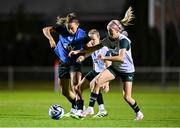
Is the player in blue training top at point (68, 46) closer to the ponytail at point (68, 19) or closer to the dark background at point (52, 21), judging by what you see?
the ponytail at point (68, 19)

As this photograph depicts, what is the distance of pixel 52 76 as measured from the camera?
136 ft

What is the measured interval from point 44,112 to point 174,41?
81.3 ft

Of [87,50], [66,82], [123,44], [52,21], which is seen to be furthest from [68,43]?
[52,21]

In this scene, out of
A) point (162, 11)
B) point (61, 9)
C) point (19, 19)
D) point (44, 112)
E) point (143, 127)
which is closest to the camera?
point (143, 127)

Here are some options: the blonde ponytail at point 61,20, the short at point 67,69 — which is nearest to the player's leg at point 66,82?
the short at point 67,69

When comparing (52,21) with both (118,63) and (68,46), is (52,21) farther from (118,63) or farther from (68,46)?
(118,63)

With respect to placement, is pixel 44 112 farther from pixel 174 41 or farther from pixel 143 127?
pixel 174 41

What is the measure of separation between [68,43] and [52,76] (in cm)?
2474

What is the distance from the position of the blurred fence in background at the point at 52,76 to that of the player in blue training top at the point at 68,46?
1703 centimetres

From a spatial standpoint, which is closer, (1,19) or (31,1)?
(1,19)

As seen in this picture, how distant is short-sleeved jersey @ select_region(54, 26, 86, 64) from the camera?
54.6ft

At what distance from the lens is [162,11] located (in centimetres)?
3469

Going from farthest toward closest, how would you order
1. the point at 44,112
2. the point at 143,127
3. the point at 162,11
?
the point at 162,11, the point at 44,112, the point at 143,127

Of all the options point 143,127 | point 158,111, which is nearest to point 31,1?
point 158,111
